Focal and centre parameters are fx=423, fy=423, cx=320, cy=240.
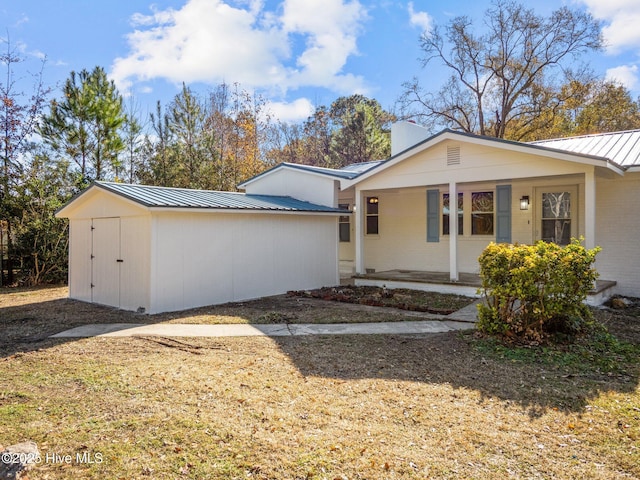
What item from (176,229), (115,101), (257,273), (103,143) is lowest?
(257,273)

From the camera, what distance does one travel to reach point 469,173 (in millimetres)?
9992

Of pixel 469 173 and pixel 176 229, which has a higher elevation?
pixel 469 173

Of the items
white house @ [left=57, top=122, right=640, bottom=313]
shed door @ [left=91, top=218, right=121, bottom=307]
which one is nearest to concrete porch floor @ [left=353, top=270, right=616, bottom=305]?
white house @ [left=57, top=122, right=640, bottom=313]

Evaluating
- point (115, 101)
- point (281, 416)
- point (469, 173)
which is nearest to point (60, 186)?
point (115, 101)

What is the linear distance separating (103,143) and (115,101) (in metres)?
1.87

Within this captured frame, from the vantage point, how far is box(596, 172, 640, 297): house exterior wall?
9477 millimetres

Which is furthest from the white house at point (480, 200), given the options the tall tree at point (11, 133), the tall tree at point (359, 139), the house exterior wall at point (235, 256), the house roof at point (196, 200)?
the tall tree at point (359, 139)

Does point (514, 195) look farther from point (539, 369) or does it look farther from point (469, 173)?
point (539, 369)

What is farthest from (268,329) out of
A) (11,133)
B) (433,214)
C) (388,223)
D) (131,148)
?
(131,148)

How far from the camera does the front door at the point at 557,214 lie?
10.6m

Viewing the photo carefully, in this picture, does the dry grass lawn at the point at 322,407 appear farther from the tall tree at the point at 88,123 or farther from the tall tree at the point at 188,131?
the tall tree at the point at 188,131

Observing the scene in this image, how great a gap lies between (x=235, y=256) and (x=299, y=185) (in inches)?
168

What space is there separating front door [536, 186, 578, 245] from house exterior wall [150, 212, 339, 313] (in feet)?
18.1

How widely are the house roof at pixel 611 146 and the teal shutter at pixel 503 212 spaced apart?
1338 millimetres
